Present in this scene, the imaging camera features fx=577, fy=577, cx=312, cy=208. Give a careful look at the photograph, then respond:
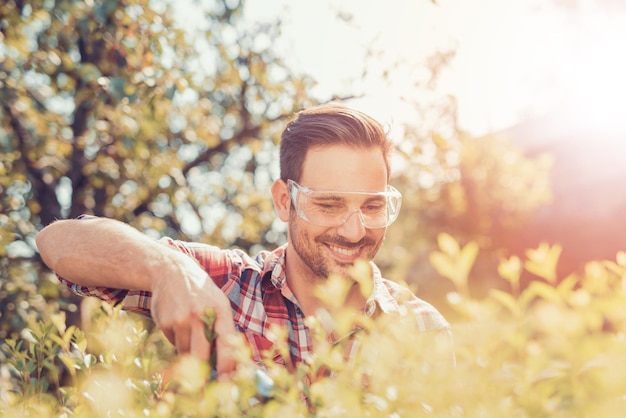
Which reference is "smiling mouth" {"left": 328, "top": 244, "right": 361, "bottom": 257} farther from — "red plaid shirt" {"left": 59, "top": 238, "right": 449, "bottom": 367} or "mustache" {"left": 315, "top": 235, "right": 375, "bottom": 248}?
"red plaid shirt" {"left": 59, "top": 238, "right": 449, "bottom": 367}

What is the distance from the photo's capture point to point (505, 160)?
26.7m

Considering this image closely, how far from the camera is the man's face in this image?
312 centimetres

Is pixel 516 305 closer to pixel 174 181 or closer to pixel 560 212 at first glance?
pixel 174 181

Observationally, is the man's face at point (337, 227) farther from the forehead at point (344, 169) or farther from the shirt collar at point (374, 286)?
the shirt collar at point (374, 286)

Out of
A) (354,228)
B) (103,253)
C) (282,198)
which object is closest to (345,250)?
(354,228)

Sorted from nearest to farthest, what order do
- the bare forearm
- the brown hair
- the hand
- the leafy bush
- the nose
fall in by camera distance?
the leafy bush < the hand < the bare forearm < the nose < the brown hair

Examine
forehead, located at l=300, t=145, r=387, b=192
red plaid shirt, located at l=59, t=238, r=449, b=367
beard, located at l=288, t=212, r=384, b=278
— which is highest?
forehead, located at l=300, t=145, r=387, b=192

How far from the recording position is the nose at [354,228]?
3090mm

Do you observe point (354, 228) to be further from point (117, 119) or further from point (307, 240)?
point (117, 119)

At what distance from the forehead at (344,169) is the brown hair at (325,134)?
49 mm

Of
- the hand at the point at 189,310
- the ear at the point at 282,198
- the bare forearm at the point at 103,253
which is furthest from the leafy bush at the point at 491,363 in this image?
the ear at the point at 282,198

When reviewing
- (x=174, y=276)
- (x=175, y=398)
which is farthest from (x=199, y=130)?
(x=175, y=398)

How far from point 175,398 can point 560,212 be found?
31.0 meters

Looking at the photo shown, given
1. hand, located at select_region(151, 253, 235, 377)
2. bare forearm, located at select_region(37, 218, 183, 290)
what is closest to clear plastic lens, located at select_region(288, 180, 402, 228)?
bare forearm, located at select_region(37, 218, 183, 290)
